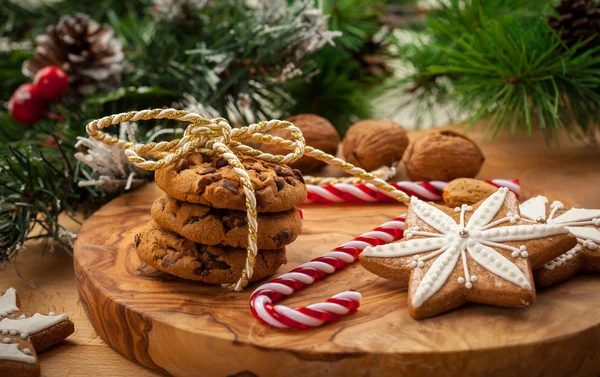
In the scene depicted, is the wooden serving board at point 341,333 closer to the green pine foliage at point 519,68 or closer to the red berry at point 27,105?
the green pine foliage at point 519,68

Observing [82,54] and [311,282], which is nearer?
[311,282]

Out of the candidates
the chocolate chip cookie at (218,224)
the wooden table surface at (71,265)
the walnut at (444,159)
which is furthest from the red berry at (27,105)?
the walnut at (444,159)

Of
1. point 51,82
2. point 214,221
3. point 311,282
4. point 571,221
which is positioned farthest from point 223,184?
point 51,82

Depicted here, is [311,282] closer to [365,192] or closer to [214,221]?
[214,221]

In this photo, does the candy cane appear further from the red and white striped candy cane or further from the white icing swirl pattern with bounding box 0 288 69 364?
the white icing swirl pattern with bounding box 0 288 69 364

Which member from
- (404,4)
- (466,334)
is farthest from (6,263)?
(404,4)

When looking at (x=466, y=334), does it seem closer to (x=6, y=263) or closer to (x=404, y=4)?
(x=6, y=263)
